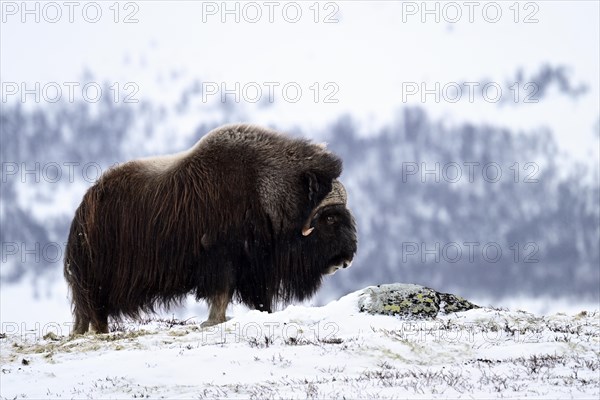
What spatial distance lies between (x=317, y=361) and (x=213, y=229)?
8.29 feet

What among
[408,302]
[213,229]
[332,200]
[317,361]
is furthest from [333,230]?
[317,361]

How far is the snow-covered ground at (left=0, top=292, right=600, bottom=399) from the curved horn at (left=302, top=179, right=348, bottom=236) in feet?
3.10

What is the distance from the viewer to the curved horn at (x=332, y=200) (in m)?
10.3

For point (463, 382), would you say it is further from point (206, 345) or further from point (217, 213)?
point (217, 213)

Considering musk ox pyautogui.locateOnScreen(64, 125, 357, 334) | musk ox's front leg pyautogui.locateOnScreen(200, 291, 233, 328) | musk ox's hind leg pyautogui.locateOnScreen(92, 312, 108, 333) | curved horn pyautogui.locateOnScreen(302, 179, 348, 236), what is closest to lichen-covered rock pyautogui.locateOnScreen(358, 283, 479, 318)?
musk ox pyautogui.locateOnScreen(64, 125, 357, 334)

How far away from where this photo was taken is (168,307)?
10312mm

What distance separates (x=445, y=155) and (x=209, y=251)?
121m

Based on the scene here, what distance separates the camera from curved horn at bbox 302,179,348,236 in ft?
33.7

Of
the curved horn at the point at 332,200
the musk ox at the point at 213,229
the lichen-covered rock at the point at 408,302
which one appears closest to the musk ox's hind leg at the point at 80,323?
the musk ox at the point at 213,229

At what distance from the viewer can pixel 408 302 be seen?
33.4ft

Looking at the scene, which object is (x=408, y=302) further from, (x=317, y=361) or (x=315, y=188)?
(x=317, y=361)

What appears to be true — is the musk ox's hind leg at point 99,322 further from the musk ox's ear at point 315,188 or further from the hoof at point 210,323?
the musk ox's ear at point 315,188

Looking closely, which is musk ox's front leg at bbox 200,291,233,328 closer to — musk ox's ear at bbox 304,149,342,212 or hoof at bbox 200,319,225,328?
hoof at bbox 200,319,225,328

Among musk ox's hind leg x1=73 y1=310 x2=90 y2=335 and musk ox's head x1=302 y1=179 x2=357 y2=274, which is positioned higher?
musk ox's head x1=302 y1=179 x2=357 y2=274
